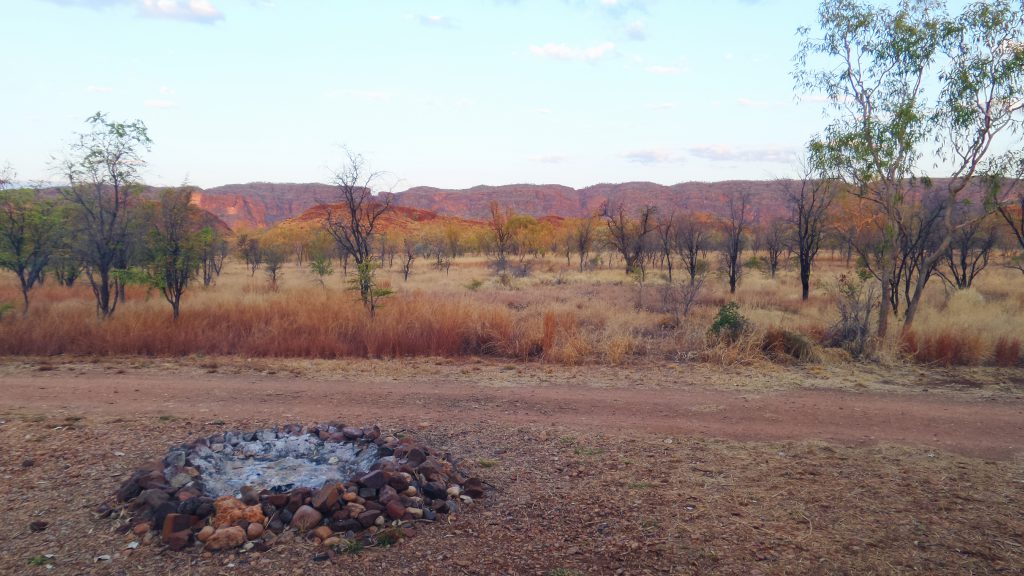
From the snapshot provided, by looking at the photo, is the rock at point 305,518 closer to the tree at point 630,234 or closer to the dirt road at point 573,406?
the dirt road at point 573,406

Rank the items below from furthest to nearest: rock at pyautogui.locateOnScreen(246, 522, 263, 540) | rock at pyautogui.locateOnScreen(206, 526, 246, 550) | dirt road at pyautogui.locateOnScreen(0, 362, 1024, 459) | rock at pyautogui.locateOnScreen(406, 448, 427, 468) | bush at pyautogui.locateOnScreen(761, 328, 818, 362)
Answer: bush at pyautogui.locateOnScreen(761, 328, 818, 362) < dirt road at pyautogui.locateOnScreen(0, 362, 1024, 459) < rock at pyautogui.locateOnScreen(406, 448, 427, 468) < rock at pyautogui.locateOnScreen(246, 522, 263, 540) < rock at pyautogui.locateOnScreen(206, 526, 246, 550)

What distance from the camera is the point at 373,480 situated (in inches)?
165

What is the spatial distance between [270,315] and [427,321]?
3.21 m

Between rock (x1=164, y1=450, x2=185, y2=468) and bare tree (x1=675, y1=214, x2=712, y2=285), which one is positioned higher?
bare tree (x1=675, y1=214, x2=712, y2=285)

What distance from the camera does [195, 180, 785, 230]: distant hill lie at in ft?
392

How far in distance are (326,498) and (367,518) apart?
0.31 metres

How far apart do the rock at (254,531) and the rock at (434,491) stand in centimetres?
109

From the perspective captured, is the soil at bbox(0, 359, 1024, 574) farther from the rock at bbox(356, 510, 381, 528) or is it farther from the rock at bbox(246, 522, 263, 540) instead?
the rock at bbox(356, 510, 381, 528)

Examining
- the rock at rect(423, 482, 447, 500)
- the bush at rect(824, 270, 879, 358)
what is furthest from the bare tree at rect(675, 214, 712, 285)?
the rock at rect(423, 482, 447, 500)

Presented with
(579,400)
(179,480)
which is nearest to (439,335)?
Result: (579,400)

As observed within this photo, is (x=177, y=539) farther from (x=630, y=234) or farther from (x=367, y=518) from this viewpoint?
(x=630, y=234)

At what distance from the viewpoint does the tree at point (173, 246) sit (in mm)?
12812

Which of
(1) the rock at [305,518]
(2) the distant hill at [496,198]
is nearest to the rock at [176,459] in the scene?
(1) the rock at [305,518]

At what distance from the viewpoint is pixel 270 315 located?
1160 cm
